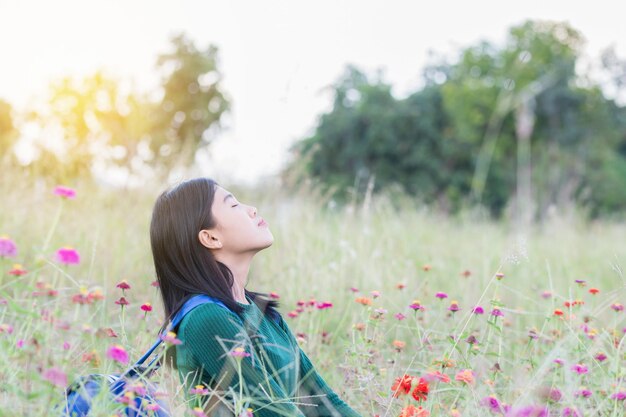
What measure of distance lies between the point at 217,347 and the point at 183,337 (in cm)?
11

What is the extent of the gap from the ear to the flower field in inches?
10.5

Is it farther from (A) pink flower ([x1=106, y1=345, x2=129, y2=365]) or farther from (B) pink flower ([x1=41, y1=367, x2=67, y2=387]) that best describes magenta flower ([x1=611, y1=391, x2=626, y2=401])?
(B) pink flower ([x1=41, y1=367, x2=67, y2=387])

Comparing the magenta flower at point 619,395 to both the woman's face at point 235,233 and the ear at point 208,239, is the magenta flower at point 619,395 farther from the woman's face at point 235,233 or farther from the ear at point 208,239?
the ear at point 208,239

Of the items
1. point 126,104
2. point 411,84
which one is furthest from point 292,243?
point 411,84

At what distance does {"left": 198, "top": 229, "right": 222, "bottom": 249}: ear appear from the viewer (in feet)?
7.58

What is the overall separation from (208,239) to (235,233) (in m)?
0.09

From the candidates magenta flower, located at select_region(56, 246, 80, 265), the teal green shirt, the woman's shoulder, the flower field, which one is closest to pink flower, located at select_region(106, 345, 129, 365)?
the flower field

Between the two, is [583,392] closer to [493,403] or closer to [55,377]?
[493,403]

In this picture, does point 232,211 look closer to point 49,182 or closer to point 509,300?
point 509,300

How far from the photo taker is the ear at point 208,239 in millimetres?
2311

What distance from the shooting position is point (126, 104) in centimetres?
1906

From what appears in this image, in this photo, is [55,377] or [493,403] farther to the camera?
[493,403]

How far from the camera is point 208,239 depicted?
7.61ft

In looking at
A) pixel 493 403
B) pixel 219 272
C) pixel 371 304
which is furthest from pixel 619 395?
pixel 219 272
